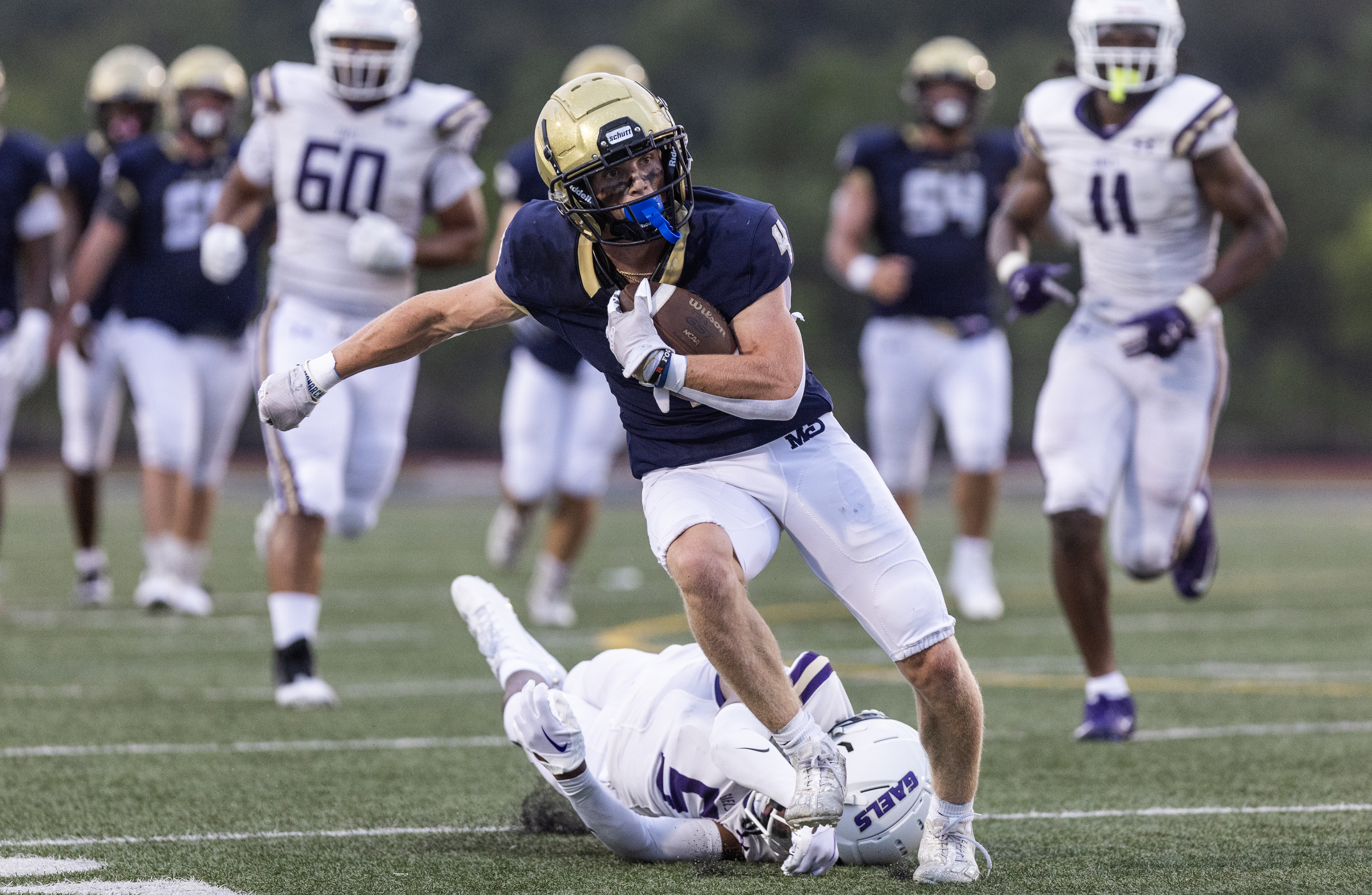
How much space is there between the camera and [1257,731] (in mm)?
4969

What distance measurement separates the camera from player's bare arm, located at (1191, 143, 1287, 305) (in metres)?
5.00

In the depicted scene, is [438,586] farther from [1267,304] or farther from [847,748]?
[1267,304]

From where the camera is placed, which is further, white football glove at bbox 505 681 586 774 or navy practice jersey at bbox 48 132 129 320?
navy practice jersey at bbox 48 132 129 320

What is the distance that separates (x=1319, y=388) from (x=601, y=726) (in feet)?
109

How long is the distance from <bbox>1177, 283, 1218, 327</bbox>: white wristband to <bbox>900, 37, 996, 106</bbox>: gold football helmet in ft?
9.93

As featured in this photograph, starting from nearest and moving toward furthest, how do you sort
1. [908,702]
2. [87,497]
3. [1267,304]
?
[908,702] → [87,497] → [1267,304]

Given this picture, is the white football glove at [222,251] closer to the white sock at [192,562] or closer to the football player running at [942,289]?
the white sock at [192,562]

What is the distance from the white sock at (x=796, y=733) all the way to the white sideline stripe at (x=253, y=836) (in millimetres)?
754

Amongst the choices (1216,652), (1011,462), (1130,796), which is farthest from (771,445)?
(1011,462)

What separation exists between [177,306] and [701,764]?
15.7ft

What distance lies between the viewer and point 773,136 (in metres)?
39.4

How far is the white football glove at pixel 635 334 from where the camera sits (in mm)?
3166

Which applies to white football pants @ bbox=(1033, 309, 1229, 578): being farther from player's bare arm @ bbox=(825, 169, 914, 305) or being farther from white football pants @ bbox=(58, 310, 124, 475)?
white football pants @ bbox=(58, 310, 124, 475)

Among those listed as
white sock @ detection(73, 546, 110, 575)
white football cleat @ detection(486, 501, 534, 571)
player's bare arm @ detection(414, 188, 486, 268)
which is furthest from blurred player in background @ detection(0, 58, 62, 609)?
player's bare arm @ detection(414, 188, 486, 268)
